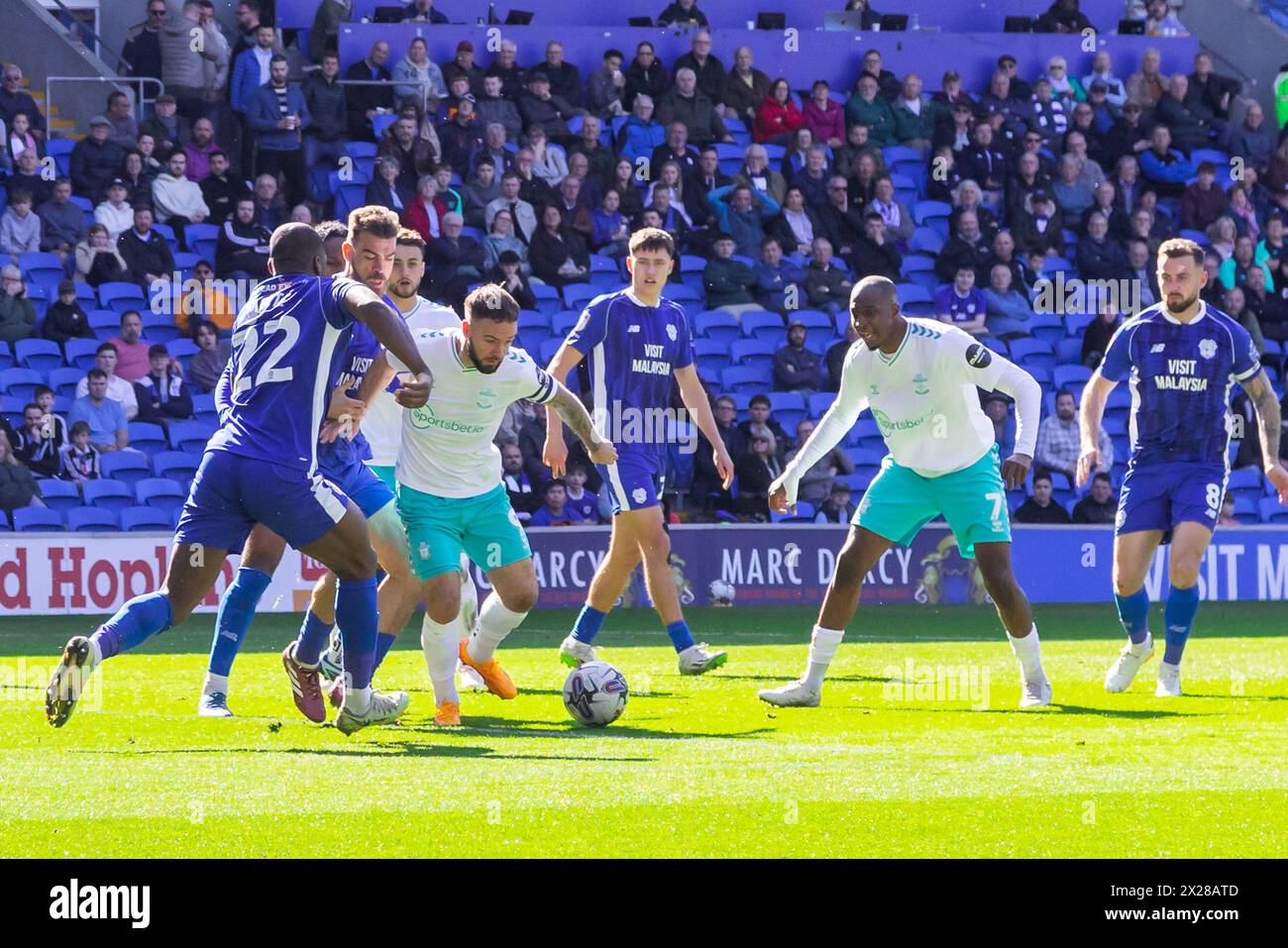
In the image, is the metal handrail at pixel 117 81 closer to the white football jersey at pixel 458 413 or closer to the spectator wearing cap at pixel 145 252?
the spectator wearing cap at pixel 145 252

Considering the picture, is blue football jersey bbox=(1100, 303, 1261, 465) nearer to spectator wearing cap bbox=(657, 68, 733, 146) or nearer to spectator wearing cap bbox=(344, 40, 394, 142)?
spectator wearing cap bbox=(657, 68, 733, 146)

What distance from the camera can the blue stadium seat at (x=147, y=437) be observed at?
1738 centimetres

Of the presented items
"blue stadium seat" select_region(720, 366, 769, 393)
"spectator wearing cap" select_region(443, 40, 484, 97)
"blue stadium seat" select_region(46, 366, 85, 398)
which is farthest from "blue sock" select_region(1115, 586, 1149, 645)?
"spectator wearing cap" select_region(443, 40, 484, 97)

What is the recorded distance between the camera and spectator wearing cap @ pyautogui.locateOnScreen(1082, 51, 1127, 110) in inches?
907

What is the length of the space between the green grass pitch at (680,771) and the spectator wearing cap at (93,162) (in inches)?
344

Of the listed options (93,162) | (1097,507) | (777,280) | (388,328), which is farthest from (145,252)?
(388,328)

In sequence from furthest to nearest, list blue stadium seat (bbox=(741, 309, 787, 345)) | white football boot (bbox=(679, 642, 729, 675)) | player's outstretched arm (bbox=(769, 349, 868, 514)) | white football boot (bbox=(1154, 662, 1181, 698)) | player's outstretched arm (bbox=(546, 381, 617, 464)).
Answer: blue stadium seat (bbox=(741, 309, 787, 345)) → white football boot (bbox=(679, 642, 729, 675)) → white football boot (bbox=(1154, 662, 1181, 698)) → player's outstretched arm (bbox=(769, 349, 868, 514)) → player's outstretched arm (bbox=(546, 381, 617, 464))

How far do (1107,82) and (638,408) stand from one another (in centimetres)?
1397

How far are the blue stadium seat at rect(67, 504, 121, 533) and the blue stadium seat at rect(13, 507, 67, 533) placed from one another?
9 cm

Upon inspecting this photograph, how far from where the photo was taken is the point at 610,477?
1093cm

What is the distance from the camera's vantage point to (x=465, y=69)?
20.7 m

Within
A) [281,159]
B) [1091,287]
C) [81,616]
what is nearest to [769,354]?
[1091,287]

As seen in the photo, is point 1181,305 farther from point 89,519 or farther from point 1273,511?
point 1273,511

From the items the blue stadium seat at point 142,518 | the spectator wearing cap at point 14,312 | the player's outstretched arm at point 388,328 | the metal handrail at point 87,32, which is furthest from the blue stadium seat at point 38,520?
the player's outstretched arm at point 388,328
